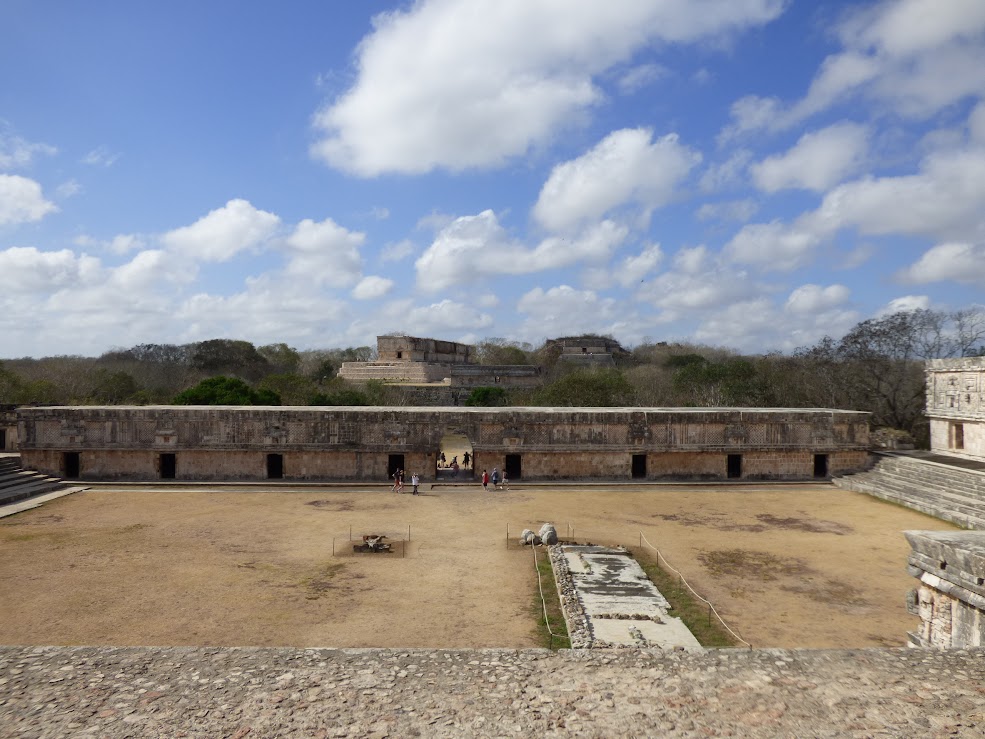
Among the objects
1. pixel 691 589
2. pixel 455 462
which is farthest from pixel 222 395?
pixel 691 589

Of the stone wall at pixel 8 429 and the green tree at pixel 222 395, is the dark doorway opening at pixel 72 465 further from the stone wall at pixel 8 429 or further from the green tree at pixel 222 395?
the green tree at pixel 222 395

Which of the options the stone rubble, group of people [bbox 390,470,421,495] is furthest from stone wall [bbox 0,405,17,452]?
the stone rubble

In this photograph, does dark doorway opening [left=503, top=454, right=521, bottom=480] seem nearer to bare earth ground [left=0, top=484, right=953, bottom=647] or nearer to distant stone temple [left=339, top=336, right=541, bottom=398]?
bare earth ground [left=0, top=484, right=953, bottom=647]

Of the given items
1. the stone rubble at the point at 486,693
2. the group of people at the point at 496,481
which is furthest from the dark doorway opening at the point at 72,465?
the stone rubble at the point at 486,693

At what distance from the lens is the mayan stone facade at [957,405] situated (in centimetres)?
1795

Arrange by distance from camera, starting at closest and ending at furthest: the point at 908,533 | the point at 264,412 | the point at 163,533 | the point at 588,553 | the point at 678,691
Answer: the point at 678,691
the point at 908,533
the point at 588,553
the point at 163,533
the point at 264,412

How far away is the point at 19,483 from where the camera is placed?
15.8 metres

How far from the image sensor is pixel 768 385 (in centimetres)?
2820

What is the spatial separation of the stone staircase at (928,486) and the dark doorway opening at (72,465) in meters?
22.8

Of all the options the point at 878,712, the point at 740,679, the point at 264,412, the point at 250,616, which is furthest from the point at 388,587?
the point at 264,412

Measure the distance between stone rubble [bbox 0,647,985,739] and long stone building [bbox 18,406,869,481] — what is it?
12.1m

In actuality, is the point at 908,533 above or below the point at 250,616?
above

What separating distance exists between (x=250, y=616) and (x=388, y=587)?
6.56 ft

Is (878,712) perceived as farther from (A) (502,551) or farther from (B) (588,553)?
(A) (502,551)
